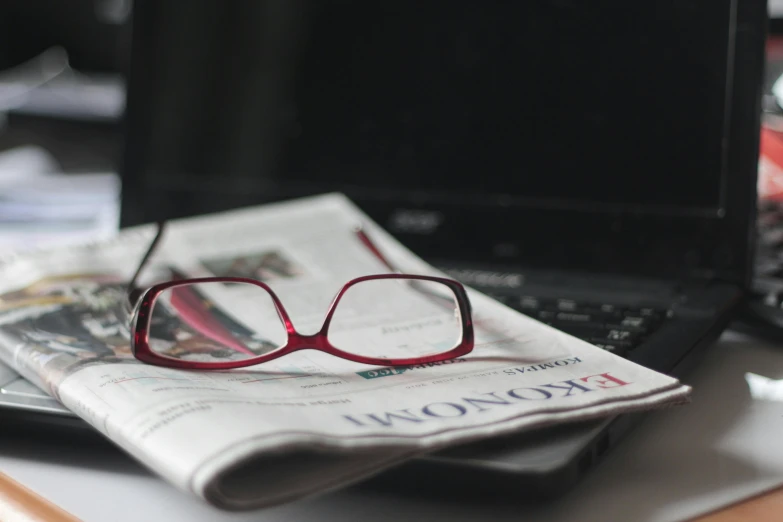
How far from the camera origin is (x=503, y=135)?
68cm

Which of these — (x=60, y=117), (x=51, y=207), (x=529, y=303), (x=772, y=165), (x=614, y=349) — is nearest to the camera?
(x=614, y=349)

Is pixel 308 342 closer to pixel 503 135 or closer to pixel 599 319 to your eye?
pixel 599 319

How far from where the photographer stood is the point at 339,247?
0.62m

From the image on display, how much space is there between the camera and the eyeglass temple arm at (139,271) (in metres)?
0.50

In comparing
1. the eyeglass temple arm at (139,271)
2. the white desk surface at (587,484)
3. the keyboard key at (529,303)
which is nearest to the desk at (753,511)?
the white desk surface at (587,484)

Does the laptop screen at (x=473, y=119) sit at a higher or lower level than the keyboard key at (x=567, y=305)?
higher

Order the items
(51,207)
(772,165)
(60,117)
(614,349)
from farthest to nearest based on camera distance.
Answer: (60,117) → (51,207) → (772,165) → (614,349)

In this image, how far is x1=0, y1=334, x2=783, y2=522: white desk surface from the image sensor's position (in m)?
0.33

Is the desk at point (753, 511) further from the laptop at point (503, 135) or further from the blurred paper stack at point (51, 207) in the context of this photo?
the blurred paper stack at point (51, 207)

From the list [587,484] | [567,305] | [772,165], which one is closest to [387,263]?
[567,305]

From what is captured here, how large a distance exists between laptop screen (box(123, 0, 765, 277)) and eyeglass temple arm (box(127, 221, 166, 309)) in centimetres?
18

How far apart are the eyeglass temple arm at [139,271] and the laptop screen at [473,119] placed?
184mm

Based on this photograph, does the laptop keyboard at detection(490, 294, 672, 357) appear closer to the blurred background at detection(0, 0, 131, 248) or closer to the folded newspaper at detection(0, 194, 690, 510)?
the folded newspaper at detection(0, 194, 690, 510)

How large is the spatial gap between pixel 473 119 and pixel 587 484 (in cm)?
40
